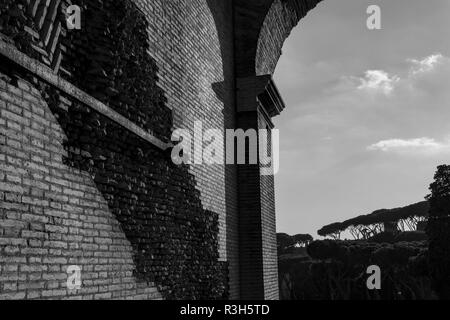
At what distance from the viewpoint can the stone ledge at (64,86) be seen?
10.6 feet

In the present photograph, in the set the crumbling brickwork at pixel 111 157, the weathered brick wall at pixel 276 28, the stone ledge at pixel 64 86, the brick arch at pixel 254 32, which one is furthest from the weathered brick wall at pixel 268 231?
the stone ledge at pixel 64 86

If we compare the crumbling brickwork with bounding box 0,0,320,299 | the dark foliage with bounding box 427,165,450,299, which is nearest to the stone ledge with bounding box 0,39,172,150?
the crumbling brickwork with bounding box 0,0,320,299

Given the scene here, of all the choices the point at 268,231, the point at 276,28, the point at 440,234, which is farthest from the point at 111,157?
the point at 440,234

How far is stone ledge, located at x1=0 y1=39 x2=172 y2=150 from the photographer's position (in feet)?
10.6

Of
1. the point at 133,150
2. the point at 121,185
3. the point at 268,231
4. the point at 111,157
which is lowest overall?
the point at 268,231

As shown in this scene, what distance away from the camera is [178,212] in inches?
237

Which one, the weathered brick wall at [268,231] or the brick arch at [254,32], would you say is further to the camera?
the brick arch at [254,32]

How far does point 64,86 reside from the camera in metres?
3.84

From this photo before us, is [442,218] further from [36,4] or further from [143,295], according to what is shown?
[36,4]

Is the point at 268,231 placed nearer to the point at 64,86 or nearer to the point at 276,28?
the point at 276,28

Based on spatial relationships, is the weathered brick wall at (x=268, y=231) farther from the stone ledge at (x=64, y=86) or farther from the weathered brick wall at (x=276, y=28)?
the stone ledge at (x=64, y=86)

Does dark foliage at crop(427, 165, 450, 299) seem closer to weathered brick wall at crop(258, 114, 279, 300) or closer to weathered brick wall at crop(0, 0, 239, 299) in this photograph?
weathered brick wall at crop(258, 114, 279, 300)
